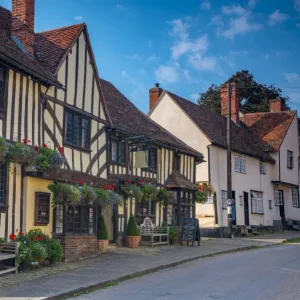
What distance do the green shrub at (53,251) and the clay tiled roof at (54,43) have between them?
5533mm

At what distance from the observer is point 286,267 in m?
15.4

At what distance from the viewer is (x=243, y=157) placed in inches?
1347

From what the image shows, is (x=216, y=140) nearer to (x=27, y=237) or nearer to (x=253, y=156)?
(x=253, y=156)

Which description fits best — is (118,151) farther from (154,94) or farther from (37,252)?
(154,94)

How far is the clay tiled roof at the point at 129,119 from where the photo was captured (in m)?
22.2

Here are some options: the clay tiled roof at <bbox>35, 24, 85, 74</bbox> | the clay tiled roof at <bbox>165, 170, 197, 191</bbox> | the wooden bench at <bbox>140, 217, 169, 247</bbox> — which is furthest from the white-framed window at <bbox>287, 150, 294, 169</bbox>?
the clay tiled roof at <bbox>35, 24, 85, 74</bbox>

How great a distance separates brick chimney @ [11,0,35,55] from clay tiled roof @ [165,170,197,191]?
9.95m

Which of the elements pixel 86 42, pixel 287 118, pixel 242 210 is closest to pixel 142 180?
pixel 86 42

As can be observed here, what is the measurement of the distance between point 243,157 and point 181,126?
511 cm

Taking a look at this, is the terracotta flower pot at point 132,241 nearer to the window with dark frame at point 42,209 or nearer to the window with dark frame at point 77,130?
the window with dark frame at point 77,130

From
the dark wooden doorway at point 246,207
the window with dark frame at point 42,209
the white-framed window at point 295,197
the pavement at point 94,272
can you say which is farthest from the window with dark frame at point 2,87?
the white-framed window at point 295,197

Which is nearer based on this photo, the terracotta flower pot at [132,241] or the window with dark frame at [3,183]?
the window with dark frame at [3,183]

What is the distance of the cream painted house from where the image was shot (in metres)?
30.9

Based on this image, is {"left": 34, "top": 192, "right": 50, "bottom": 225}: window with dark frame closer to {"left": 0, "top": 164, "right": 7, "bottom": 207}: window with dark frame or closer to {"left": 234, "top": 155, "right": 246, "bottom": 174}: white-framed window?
{"left": 0, "top": 164, "right": 7, "bottom": 207}: window with dark frame
